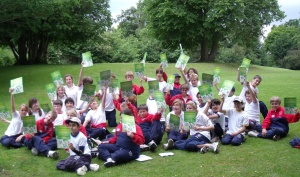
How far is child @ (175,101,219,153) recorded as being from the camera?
7027 millimetres

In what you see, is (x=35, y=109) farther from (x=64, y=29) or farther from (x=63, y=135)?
(x=64, y=29)

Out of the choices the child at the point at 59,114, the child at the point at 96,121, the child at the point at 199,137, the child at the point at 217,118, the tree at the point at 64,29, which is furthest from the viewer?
the tree at the point at 64,29

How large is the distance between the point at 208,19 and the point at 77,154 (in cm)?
2630

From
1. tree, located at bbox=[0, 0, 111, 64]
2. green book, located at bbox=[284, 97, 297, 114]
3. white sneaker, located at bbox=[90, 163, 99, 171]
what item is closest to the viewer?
white sneaker, located at bbox=[90, 163, 99, 171]

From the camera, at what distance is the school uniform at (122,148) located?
6.39 metres

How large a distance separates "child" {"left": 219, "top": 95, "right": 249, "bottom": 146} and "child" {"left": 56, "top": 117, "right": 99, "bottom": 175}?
9.85 feet

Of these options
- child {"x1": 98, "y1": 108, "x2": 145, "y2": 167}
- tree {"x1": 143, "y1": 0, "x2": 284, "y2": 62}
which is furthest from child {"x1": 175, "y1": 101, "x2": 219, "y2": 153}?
tree {"x1": 143, "y1": 0, "x2": 284, "y2": 62}

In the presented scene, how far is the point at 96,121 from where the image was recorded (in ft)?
27.1

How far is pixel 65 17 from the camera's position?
88.6 ft

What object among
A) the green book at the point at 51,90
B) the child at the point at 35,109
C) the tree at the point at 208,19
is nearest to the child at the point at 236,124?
the child at the point at 35,109

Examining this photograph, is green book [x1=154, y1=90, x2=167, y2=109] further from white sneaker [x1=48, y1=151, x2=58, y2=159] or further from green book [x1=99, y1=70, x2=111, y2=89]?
white sneaker [x1=48, y1=151, x2=58, y2=159]

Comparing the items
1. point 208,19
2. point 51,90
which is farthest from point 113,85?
point 208,19

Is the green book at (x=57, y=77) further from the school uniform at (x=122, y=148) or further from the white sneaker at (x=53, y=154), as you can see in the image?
the school uniform at (x=122, y=148)

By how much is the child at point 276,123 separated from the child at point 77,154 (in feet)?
13.1
